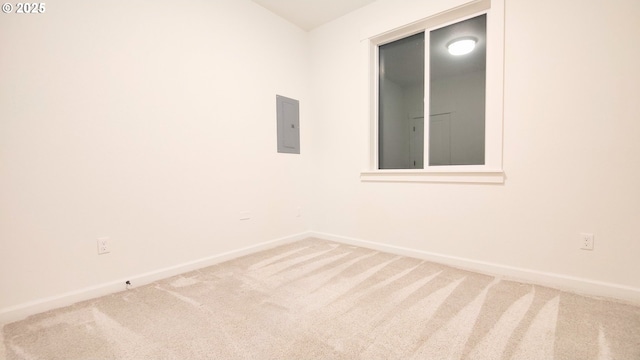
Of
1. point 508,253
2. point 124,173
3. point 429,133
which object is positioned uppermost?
point 429,133

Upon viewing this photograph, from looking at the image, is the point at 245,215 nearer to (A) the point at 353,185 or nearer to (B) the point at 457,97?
(A) the point at 353,185

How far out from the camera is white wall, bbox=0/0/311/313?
1590mm

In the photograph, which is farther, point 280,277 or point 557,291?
point 280,277

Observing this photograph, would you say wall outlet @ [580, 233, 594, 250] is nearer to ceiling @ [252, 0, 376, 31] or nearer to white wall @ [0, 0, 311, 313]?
white wall @ [0, 0, 311, 313]

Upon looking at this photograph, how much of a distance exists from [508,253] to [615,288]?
1.94ft

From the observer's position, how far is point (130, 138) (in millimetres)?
1983

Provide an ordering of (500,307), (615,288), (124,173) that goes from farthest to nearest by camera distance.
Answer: (124,173)
(615,288)
(500,307)

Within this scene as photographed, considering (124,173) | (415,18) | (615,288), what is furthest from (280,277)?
(415,18)

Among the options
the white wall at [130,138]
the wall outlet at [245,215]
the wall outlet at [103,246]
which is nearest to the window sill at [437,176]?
the white wall at [130,138]

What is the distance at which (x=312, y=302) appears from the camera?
1.72 metres

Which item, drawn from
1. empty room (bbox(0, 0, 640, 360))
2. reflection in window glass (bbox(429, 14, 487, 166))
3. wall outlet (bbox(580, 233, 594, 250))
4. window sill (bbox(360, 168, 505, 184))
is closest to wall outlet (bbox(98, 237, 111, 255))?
empty room (bbox(0, 0, 640, 360))

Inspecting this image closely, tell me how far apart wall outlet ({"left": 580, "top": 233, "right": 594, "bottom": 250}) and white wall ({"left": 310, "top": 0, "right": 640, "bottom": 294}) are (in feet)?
0.11

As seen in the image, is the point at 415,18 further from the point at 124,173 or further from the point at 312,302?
the point at 124,173

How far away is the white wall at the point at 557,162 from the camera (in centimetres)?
172
